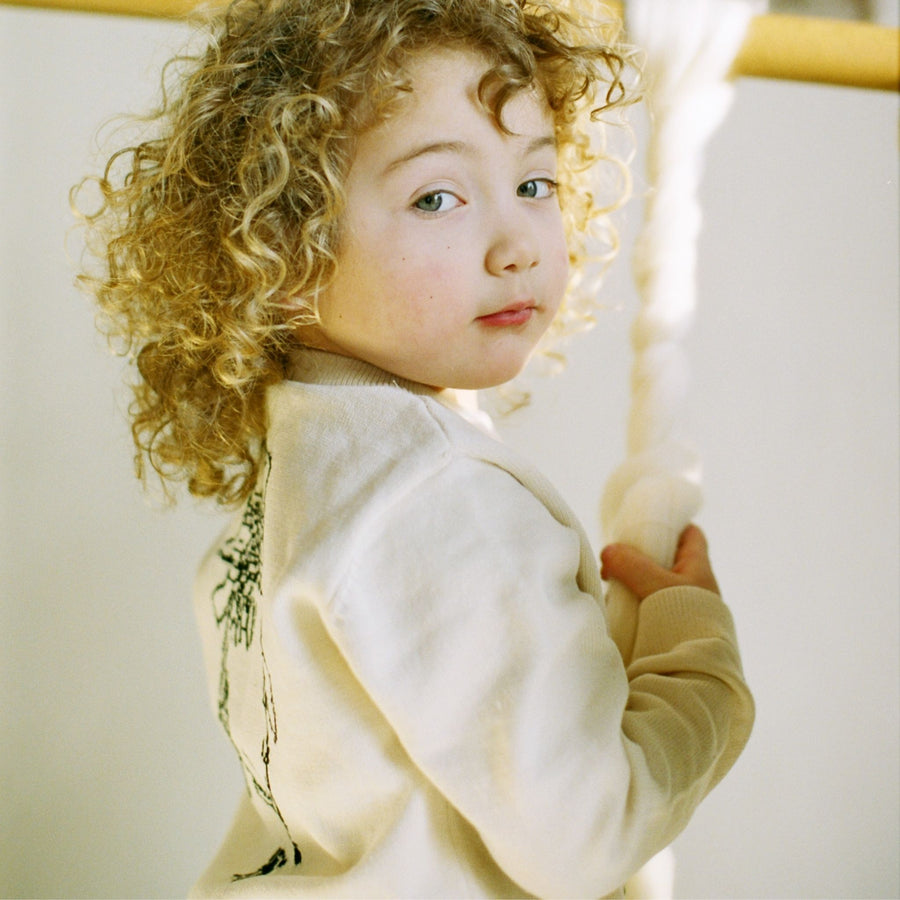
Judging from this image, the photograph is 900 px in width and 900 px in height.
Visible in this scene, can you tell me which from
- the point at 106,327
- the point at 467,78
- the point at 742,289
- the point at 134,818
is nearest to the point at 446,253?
the point at 467,78

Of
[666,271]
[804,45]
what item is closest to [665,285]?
[666,271]

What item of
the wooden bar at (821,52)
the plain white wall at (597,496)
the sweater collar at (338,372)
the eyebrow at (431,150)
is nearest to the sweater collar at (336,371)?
the sweater collar at (338,372)

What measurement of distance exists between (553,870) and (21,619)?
1.94 ft

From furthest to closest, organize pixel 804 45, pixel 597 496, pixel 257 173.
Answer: pixel 597 496 → pixel 804 45 → pixel 257 173

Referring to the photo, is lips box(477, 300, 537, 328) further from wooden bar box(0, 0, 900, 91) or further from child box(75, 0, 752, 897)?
wooden bar box(0, 0, 900, 91)

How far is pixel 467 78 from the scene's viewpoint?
540 millimetres

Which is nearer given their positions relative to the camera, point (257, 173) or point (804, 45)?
point (257, 173)

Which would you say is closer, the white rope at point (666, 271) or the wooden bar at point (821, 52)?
the white rope at point (666, 271)

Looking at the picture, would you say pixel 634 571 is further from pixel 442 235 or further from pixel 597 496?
pixel 597 496

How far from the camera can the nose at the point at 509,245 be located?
1.78 feet

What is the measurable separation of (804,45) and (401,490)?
0.62m

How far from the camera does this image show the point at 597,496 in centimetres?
99

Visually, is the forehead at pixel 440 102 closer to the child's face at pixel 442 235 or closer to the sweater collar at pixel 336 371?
the child's face at pixel 442 235

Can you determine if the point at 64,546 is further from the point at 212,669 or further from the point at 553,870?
the point at 553,870
